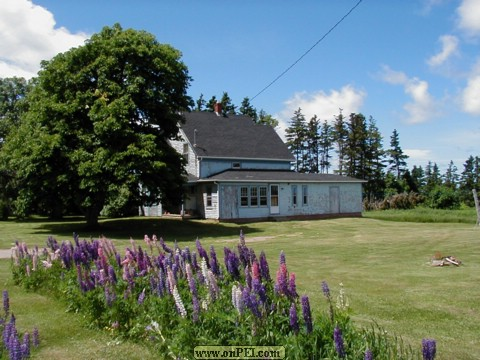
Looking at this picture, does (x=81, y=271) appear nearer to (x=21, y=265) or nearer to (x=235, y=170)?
(x=21, y=265)

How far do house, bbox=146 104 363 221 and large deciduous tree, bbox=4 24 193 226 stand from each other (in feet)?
19.8

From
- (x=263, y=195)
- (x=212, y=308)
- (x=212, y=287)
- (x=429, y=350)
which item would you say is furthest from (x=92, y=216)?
(x=429, y=350)

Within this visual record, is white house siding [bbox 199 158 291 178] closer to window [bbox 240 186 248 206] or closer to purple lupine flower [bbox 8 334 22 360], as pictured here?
window [bbox 240 186 248 206]

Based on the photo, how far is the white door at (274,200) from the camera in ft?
114

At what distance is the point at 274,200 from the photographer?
35062 mm

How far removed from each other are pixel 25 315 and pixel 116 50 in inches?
779

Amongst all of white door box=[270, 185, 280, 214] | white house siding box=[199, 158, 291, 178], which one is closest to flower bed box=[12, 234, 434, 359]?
white door box=[270, 185, 280, 214]

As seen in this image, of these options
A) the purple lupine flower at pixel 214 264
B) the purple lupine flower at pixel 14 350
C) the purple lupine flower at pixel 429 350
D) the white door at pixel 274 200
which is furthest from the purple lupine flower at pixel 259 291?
the white door at pixel 274 200

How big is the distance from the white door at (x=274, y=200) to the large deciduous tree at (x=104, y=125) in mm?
9984

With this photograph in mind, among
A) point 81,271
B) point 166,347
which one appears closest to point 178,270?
point 166,347

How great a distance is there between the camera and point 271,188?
34.9 meters

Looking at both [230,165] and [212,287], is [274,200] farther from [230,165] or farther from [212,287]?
[212,287]

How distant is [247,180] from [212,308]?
27764mm

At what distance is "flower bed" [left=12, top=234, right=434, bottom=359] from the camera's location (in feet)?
13.6
